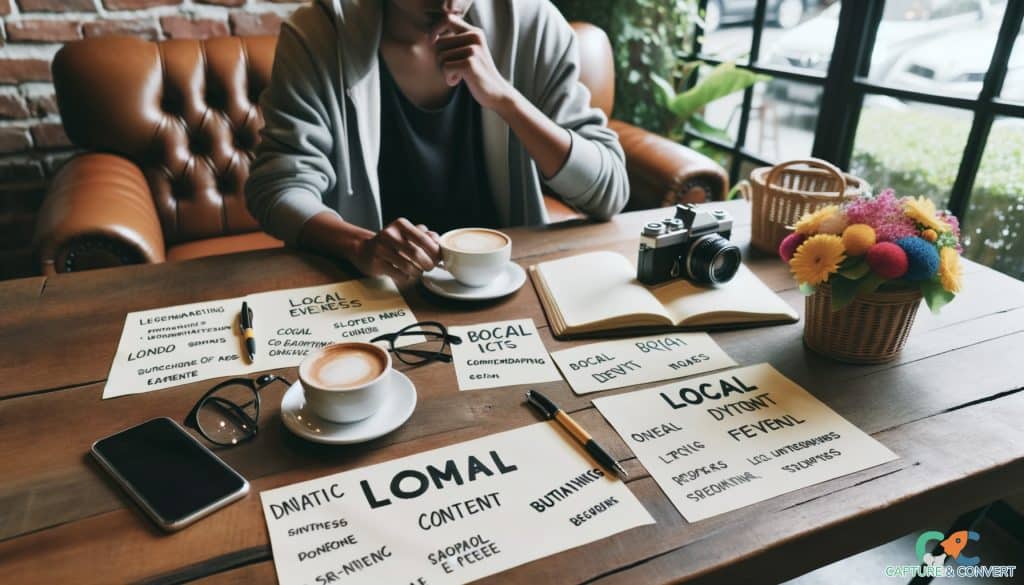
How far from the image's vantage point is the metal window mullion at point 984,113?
136cm

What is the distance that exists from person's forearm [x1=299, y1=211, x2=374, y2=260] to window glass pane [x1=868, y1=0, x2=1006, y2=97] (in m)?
1.47

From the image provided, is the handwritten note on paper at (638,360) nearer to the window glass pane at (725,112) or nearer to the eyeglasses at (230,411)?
the eyeglasses at (230,411)

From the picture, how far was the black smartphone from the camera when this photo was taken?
0.50 metres

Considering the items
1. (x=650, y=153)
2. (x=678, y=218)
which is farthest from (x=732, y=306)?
(x=650, y=153)

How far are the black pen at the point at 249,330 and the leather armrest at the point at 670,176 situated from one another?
1.22 m

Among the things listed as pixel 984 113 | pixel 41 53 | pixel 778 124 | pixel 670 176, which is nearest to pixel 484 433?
pixel 670 176

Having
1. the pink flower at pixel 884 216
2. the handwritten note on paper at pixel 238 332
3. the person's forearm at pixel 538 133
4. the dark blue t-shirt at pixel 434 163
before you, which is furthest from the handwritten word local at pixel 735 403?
the dark blue t-shirt at pixel 434 163

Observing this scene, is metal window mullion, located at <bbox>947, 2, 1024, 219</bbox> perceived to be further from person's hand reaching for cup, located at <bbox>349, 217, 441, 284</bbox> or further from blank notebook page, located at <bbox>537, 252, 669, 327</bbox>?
person's hand reaching for cup, located at <bbox>349, 217, 441, 284</bbox>

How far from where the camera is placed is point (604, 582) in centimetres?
45

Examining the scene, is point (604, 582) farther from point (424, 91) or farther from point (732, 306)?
point (424, 91)

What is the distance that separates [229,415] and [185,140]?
4.61 feet

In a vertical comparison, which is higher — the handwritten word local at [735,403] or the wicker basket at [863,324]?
the wicker basket at [863,324]

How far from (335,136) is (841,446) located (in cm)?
96

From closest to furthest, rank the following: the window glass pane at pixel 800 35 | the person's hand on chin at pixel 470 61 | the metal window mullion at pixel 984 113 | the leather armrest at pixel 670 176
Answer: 1. the person's hand on chin at pixel 470 61
2. the metal window mullion at pixel 984 113
3. the leather armrest at pixel 670 176
4. the window glass pane at pixel 800 35
